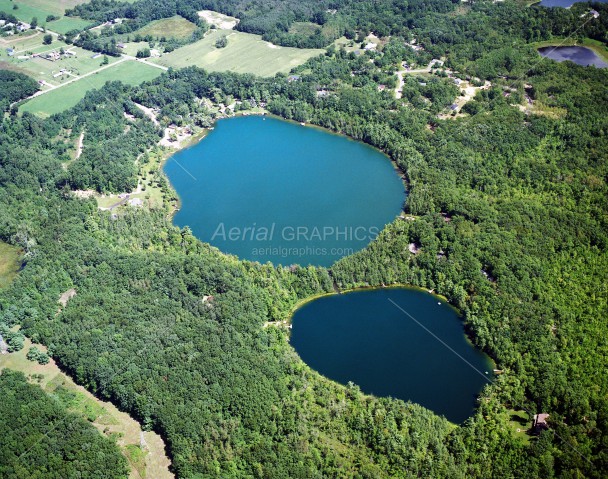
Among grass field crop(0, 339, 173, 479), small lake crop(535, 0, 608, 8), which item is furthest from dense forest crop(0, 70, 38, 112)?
small lake crop(535, 0, 608, 8)

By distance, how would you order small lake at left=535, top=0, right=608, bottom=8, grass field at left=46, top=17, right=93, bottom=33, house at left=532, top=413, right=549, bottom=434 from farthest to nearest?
grass field at left=46, top=17, right=93, bottom=33
small lake at left=535, top=0, right=608, bottom=8
house at left=532, top=413, right=549, bottom=434

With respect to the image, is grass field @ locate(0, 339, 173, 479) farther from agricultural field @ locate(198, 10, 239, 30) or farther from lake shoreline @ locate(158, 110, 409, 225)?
agricultural field @ locate(198, 10, 239, 30)

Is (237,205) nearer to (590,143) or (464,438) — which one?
(464,438)

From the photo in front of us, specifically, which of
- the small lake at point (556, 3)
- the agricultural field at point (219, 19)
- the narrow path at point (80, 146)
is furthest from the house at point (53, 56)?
the small lake at point (556, 3)

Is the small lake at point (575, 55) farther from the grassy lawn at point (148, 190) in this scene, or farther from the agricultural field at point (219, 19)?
the grassy lawn at point (148, 190)

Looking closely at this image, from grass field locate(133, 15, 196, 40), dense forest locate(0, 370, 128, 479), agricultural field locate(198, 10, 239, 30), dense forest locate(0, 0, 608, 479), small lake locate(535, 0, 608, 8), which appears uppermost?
small lake locate(535, 0, 608, 8)

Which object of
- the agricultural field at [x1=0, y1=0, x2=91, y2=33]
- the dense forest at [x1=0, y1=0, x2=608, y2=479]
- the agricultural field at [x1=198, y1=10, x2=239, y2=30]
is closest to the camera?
the dense forest at [x1=0, y1=0, x2=608, y2=479]

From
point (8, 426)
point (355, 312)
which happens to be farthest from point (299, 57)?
point (8, 426)
